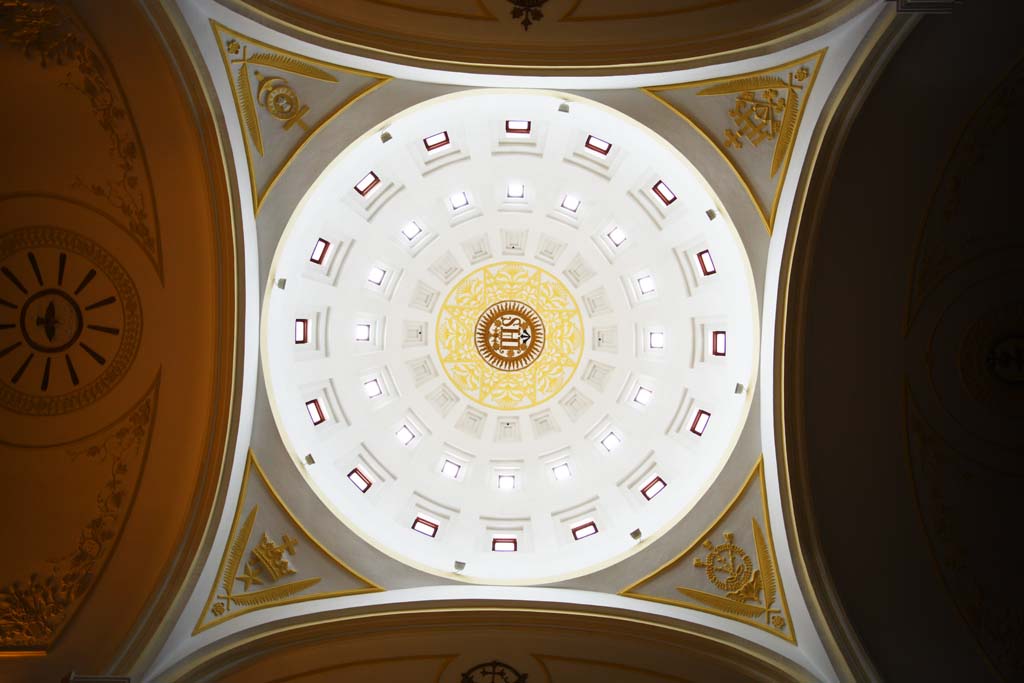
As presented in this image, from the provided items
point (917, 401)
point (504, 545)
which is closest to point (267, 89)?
point (504, 545)

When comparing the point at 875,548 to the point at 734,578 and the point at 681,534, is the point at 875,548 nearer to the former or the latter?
the point at 734,578

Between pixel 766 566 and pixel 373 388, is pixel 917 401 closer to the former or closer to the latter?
pixel 766 566

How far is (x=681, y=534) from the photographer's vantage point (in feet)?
41.9

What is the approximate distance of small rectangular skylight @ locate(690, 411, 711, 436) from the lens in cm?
1385

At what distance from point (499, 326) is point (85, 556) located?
9.82 metres

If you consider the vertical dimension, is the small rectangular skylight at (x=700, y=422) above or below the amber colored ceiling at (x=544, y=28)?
below

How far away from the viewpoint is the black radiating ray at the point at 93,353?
411 inches

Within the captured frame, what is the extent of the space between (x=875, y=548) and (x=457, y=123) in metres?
10.9

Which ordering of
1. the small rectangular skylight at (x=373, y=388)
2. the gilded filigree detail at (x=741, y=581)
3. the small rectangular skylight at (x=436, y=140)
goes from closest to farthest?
the gilded filigree detail at (x=741, y=581) < the small rectangular skylight at (x=436, y=140) < the small rectangular skylight at (x=373, y=388)

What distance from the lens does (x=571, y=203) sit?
15.5 meters

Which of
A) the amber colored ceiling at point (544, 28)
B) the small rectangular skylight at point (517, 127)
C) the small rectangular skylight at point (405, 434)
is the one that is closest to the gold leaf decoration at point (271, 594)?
the small rectangular skylight at point (405, 434)

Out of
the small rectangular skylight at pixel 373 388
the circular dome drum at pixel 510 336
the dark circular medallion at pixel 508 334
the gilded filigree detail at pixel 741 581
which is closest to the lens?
the gilded filigree detail at pixel 741 581

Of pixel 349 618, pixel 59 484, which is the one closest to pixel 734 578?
pixel 349 618

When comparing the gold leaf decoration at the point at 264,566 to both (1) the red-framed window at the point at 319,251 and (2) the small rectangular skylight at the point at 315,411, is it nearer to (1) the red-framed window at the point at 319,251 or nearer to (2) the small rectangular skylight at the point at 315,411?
(2) the small rectangular skylight at the point at 315,411
